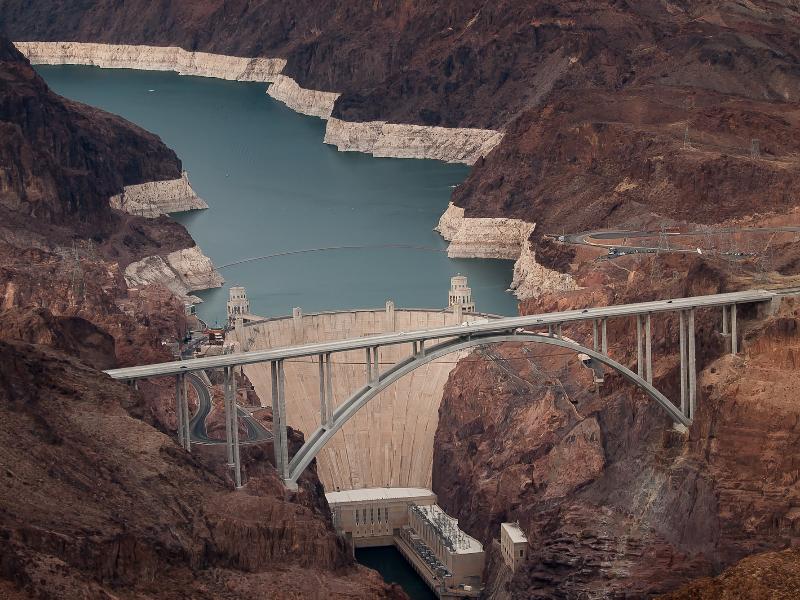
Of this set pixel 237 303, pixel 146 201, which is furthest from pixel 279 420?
pixel 146 201

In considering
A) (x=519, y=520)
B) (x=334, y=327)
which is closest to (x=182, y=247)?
(x=334, y=327)

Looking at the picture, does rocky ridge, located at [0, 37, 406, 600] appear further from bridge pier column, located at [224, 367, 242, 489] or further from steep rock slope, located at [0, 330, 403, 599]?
bridge pier column, located at [224, 367, 242, 489]

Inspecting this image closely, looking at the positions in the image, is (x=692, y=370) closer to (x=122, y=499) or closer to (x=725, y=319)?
(x=725, y=319)

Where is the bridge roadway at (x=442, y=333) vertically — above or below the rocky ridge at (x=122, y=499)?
above

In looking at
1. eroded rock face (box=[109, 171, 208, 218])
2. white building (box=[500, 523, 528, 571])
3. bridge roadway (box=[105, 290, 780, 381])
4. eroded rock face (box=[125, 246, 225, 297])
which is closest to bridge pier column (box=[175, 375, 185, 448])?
bridge roadway (box=[105, 290, 780, 381])

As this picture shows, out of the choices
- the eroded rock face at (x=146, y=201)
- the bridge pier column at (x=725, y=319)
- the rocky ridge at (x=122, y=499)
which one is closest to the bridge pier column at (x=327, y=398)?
the rocky ridge at (x=122, y=499)

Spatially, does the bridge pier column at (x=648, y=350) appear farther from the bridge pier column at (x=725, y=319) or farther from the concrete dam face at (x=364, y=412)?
the concrete dam face at (x=364, y=412)
